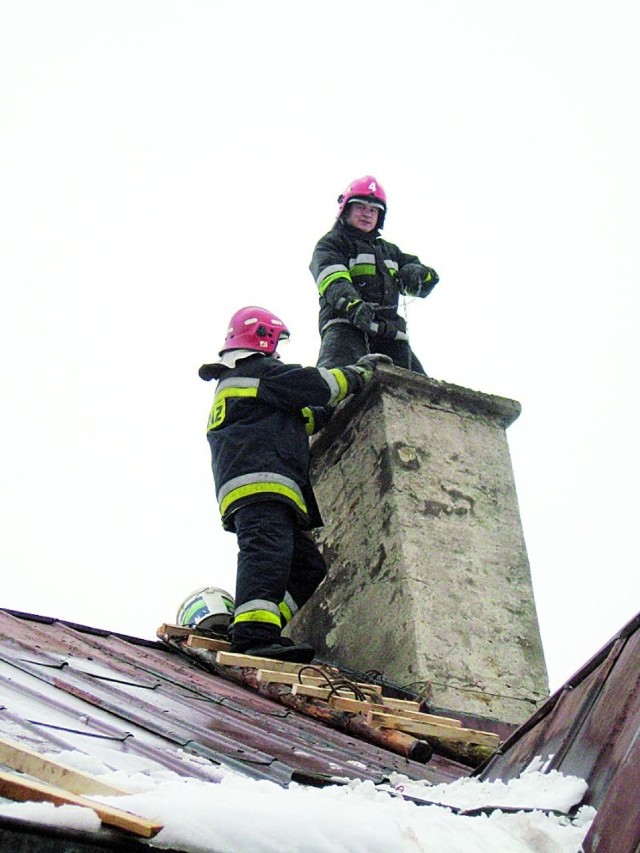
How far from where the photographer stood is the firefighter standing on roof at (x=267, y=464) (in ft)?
16.1

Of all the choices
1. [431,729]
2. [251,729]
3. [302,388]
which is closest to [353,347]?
[302,388]

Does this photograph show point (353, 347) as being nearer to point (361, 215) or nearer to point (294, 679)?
point (361, 215)

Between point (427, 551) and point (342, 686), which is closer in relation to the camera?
point (342, 686)

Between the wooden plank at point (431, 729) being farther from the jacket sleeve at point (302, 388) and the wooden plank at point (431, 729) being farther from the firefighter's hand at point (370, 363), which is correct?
the firefighter's hand at point (370, 363)

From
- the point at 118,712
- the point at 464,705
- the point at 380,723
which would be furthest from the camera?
the point at 464,705

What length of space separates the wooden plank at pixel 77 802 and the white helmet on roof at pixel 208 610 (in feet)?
13.2

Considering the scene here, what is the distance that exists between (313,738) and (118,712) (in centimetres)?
81

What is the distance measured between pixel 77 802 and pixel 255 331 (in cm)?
436

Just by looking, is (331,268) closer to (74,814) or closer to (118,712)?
(118,712)

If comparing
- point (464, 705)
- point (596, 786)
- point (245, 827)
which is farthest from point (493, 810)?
Answer: point (464, 705)

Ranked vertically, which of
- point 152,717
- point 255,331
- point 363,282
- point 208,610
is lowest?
point 152,717

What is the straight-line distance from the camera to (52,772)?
166 centimetres

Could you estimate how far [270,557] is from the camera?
16.3ft

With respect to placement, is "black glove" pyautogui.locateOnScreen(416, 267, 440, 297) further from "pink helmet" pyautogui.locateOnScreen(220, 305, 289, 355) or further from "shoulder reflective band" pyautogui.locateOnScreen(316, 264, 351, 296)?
"pink helmet" pyautogui.locateOnScreen(220, 305, 289, 355)
